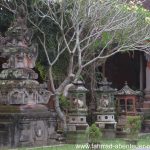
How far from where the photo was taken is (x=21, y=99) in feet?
49.9

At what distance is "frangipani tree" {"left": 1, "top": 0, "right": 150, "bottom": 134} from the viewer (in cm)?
1783

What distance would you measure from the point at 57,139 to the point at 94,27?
4.38 metres

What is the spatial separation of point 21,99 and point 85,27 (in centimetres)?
477

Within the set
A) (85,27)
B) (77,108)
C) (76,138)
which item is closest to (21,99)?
(76,138)

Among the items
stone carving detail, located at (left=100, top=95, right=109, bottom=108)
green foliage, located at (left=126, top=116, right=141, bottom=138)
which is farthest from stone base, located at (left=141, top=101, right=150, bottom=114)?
green foliage, located at (left=126, top=116, right=141, bottom=138)

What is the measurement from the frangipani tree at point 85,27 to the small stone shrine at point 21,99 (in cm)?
198

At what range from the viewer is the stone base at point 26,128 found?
1457cm

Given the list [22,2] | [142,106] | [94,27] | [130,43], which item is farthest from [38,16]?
[142,106]

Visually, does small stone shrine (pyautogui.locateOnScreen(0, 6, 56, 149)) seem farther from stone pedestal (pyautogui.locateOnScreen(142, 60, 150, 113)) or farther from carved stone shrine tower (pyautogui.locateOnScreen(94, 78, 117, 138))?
stone pedestal (pyautogui.locateOnScreen(142, 60, 150, 113))

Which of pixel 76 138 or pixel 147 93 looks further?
pixel 147 93

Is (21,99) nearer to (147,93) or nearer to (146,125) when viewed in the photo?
(146,125)

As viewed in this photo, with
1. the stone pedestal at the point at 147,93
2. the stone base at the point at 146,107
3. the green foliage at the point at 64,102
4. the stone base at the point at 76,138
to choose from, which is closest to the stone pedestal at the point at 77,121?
the stone base at the point at 76,138

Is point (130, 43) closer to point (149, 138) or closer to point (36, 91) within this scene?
point (149, 138)

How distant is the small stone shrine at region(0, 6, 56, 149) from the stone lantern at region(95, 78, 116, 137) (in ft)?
9.63
